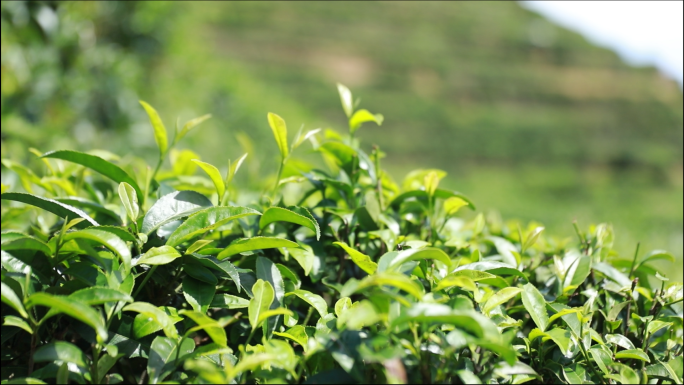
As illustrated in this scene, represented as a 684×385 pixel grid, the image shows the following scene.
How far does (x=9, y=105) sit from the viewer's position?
231cm

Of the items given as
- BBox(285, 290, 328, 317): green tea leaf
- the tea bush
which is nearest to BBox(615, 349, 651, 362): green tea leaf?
the tea bush

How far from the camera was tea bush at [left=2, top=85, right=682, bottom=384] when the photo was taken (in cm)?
55

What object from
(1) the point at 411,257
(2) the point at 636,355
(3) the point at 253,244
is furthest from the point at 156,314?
(2) the point at 636,355

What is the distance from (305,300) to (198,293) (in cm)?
15

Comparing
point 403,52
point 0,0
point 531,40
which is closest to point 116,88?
point 0,0

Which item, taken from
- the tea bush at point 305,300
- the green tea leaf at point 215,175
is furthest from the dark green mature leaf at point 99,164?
the green tea leaf at point 215,175

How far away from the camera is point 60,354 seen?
559 mm

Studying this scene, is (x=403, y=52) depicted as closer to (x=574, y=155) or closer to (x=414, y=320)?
(x=574, y=155)

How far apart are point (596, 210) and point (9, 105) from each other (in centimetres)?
1230

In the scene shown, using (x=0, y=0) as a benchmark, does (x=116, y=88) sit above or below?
below

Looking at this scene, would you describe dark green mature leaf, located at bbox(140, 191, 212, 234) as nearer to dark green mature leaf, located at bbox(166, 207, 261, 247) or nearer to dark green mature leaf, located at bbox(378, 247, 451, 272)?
dark green mature leaf, located at bbox(166, 207, 261, 247)

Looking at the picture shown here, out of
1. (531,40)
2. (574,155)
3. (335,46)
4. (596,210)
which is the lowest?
(596,210)

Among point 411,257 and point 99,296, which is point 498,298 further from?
point 99,296

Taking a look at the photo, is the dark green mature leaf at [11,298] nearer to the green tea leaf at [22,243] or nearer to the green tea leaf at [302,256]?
the green tea leaf at [22,243]
